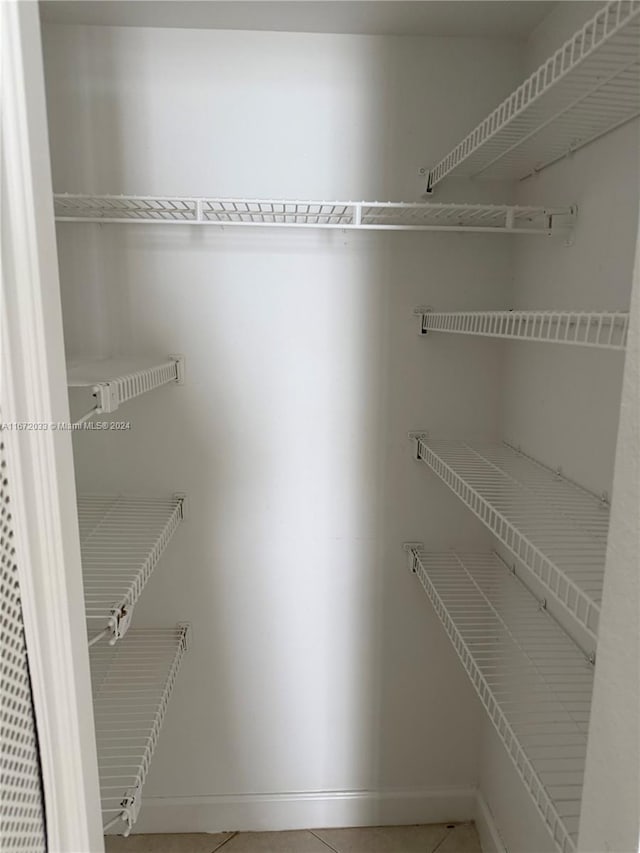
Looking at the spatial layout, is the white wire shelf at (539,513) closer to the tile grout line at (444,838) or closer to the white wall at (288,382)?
the white wall at (288,382)

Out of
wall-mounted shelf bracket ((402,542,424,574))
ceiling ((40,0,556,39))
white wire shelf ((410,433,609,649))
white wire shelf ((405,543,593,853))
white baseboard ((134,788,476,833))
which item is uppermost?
ceiling ((40,0,556,39))

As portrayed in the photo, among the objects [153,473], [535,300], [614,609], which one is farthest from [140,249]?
[614,609]

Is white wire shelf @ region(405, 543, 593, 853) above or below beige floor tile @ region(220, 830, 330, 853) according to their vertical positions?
above

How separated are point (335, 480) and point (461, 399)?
0.39 m

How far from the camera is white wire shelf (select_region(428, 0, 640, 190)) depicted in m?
0.69

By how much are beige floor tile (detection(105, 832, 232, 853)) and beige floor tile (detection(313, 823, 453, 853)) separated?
11.6 inches

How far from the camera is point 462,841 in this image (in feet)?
5.17

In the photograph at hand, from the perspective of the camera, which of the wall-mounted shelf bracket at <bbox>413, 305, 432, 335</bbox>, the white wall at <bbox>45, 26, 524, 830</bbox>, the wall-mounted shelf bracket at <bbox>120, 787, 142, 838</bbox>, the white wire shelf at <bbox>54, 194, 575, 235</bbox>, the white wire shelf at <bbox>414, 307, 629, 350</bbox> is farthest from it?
the wall-mounted shelf bracket at <bbox>413, 305, 432, 335</bbox>

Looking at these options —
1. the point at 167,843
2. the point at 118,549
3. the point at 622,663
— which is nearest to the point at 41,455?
the point at 622,663

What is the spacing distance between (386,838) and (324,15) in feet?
6.85

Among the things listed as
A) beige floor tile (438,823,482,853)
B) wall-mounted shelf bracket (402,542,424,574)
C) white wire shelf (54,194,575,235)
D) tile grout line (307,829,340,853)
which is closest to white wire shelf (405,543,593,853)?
wall-mounted shelf bracket (402,542,424,574)

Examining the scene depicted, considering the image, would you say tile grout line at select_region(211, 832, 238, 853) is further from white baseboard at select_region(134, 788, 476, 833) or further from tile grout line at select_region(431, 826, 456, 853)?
tile grout line at select_region(431, 826, 456, 853)

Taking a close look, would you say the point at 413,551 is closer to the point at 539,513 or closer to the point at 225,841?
the point at 539,513

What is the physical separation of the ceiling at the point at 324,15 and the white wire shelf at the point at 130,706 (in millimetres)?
1453
